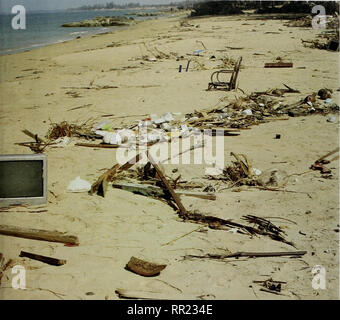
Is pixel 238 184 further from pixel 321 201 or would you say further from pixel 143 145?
pixel 143 145

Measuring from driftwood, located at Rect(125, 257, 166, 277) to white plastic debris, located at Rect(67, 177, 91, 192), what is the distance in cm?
175

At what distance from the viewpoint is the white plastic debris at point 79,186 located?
4809 mm

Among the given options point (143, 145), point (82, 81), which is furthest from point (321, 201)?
point (82, 81)

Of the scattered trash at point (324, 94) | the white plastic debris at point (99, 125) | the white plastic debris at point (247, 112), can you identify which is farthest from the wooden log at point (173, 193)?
the scattered trash at point (324, 94)

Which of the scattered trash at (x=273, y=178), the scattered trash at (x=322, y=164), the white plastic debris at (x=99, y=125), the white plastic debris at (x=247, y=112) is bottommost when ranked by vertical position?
the scattered trash at (x=273, y=178)

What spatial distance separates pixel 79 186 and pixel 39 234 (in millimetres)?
1218

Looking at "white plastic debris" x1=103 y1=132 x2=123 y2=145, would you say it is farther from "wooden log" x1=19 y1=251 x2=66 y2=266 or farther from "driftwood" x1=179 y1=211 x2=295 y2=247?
"wooden log" x1=19 y1=251 x2=66 y2=266

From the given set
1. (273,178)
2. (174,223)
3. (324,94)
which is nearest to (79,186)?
(174,223)

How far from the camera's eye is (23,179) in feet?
13.2

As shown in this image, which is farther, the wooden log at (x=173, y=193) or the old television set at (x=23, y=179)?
the wooden log at (x=173, y=193)

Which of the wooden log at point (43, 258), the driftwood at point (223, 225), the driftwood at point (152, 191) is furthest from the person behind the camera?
the driftwood at point (152, 191)

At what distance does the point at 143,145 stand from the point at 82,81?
256 inches

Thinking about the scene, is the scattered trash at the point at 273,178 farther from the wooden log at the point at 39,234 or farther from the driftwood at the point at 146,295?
the wooden log at the point at 39,234

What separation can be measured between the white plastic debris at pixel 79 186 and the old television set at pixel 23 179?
65cm
